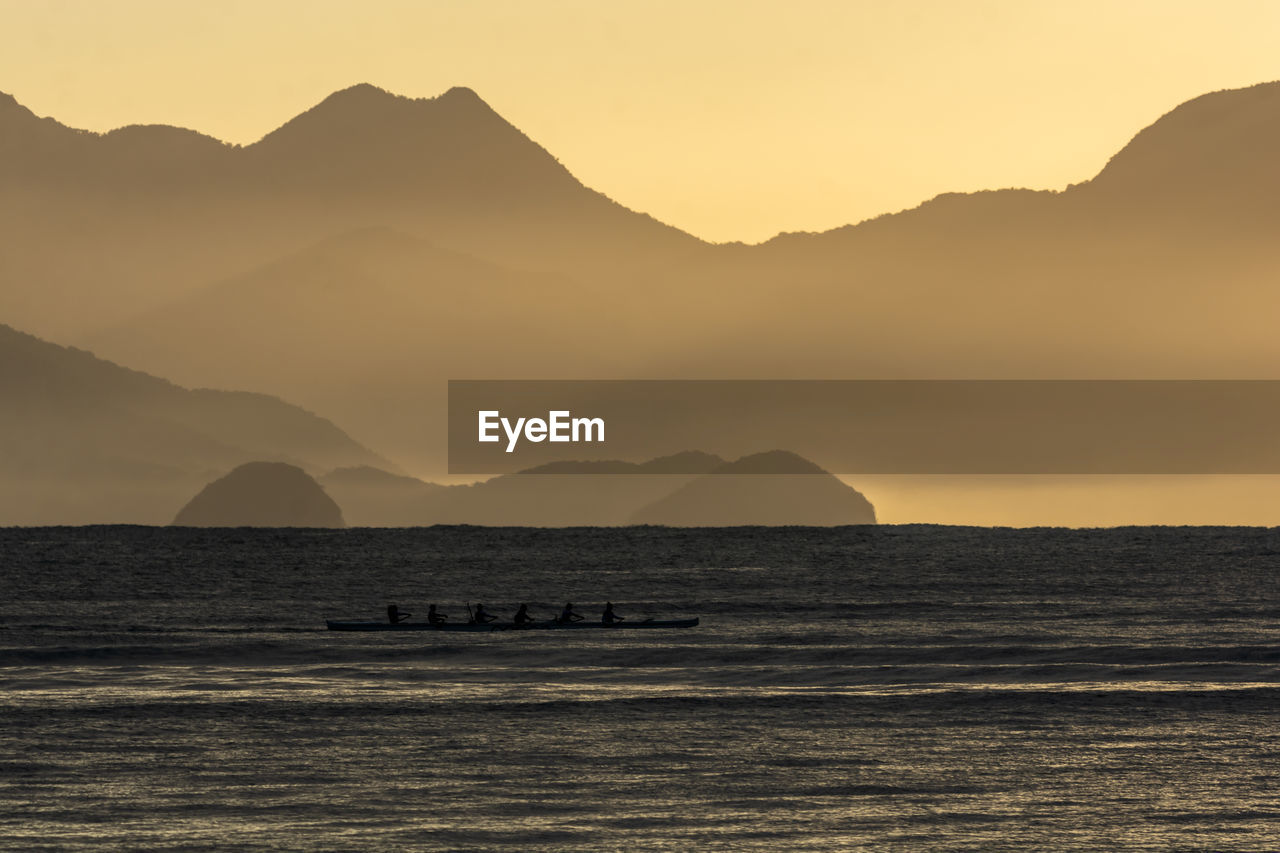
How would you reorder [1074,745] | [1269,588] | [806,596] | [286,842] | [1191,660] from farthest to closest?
[1269,588], [806,596], [1191,660], [1074,745], [286,842]

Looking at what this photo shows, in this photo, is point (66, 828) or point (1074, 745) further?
point (1074, 745)

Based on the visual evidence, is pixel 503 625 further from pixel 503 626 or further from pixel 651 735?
pixel 651 735

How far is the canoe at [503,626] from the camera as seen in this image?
100188 mm

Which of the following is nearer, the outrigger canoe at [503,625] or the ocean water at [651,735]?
the ocean water at [651,735]

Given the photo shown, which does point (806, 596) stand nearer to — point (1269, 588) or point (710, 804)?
point (1269, 588)

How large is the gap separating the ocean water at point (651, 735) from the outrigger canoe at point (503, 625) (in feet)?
2.98

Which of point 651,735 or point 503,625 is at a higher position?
Answer: point 503,625

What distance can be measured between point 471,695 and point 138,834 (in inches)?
1115

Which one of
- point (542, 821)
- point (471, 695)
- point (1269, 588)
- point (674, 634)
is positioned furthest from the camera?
point (1269, 588)

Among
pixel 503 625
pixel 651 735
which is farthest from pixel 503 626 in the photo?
pixel 651 735

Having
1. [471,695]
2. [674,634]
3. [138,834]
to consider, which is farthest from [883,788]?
[674,634]

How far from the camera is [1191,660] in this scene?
83.4 m

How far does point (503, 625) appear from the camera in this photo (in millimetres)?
99625

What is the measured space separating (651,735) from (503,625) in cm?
4269
